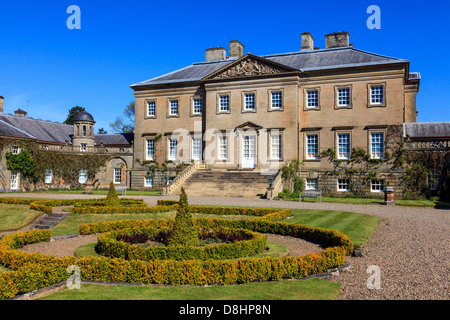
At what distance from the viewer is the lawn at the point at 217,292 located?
23.4 feet

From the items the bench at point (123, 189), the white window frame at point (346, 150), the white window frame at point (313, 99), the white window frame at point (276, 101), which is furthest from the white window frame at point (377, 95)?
the bench at point (123, 189)

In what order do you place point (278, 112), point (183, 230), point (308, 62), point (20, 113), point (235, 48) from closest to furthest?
1. point (183, 230)
2. point (278, 112)
3. point (308, 62)
4. point (235, 48)
5. point (20, 113)

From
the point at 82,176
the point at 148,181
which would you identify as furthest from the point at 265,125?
the point at 82,176

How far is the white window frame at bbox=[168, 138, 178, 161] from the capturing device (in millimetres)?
37103

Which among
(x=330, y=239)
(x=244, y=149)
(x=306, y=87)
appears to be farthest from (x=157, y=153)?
(x=330, y=239)

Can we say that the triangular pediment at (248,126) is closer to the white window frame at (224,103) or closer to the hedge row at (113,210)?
the white window frame at (224,103)

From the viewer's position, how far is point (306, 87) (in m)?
32.9

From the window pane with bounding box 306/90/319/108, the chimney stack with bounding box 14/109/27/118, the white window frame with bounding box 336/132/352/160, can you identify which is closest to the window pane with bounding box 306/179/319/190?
the white window frame with bounding box 336/132/352/160

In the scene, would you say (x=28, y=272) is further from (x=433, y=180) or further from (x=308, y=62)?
(x=308, y=62)

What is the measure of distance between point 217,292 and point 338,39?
1274 inches

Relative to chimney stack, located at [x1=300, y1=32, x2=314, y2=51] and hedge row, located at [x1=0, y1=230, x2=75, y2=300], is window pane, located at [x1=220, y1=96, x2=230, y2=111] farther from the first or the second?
hedge row, located at [x1=0, y1=230, x2=75, y2=300]

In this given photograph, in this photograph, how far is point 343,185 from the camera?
31.6 meters

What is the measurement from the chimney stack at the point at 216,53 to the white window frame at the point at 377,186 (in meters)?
19.2
